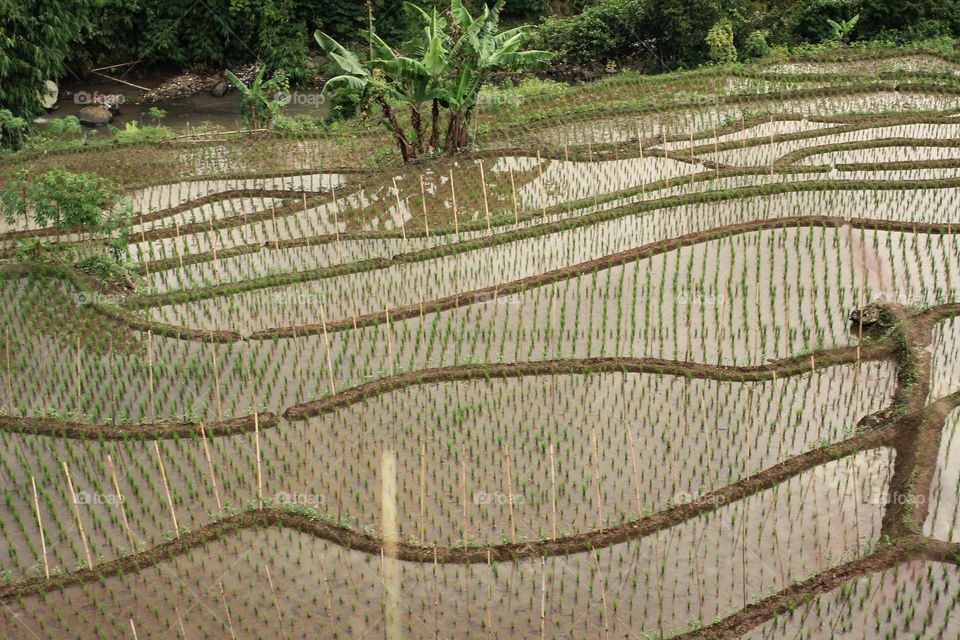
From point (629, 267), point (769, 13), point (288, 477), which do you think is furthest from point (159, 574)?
point (769, 13)

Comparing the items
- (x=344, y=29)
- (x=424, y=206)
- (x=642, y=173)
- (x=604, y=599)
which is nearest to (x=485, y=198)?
(x=424, y=206)

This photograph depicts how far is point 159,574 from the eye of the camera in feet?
24.8

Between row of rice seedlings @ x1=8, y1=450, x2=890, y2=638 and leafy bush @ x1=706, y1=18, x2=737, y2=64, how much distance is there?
11302 mm

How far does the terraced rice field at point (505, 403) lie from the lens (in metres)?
7.30

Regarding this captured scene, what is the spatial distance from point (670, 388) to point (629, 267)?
2.30 meters

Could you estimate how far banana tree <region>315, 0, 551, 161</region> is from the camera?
13.2 meters

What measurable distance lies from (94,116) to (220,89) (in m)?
2.50

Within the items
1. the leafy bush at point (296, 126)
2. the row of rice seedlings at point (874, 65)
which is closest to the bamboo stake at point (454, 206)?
the leafy bush at point (296, 126)

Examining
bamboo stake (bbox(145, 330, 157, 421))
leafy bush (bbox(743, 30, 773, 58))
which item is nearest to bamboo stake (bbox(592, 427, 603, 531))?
bamboo stake (bbox(145, 330, 157, 421))

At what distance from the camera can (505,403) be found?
938 centimetres

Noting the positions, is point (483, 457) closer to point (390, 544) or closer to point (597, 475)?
point (597, 475)

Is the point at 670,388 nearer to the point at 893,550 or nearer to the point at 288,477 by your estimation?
the point at 893,550

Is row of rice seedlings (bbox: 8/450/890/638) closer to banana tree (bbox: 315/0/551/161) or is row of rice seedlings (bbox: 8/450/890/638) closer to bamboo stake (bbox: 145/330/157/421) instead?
bamboo stake (bbox: 145/330/157/421)

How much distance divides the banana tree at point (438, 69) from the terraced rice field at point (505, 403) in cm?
61
